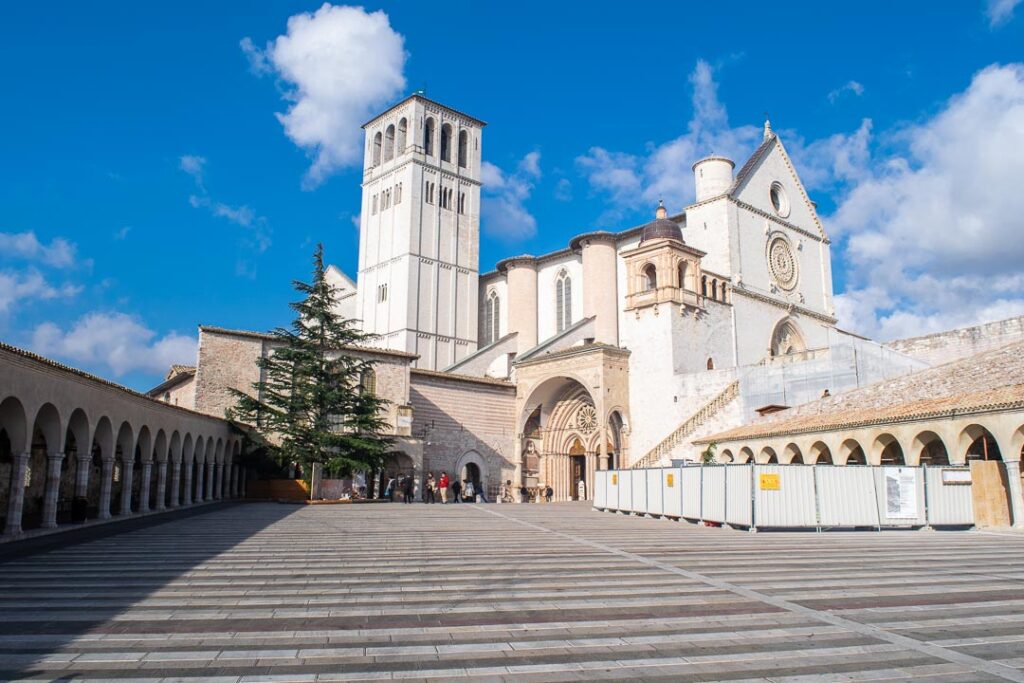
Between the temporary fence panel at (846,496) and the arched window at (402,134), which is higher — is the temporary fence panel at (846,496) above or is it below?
below

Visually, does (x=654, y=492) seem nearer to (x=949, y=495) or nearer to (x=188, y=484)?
(x=949, y=495)

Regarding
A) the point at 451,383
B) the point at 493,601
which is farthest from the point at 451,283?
the point at 493,601

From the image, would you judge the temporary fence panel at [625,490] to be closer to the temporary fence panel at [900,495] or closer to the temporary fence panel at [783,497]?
the temporary fence panel at [783,497]

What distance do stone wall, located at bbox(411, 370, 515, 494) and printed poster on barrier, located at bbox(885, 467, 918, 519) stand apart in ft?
68.8

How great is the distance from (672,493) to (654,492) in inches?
44.7

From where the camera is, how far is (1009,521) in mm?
17016

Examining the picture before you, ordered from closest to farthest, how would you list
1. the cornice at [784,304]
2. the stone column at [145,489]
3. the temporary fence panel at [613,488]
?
the stone column at [145,489] < the temporary fence panel at [613,488] < the cornice at [784,304]

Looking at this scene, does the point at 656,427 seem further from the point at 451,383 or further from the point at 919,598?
the point at 919,598

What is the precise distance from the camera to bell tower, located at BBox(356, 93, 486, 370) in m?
48.5

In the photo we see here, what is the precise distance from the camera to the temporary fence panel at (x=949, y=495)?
16.5m

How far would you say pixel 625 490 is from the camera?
2175 centimetres

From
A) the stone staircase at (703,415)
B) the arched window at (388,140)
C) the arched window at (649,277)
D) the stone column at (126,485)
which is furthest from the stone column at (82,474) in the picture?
the arched window at (388,140)

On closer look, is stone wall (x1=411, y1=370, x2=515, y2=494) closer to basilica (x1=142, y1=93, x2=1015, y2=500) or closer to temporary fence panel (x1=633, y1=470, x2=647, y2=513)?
basilica (x1=142, y1=93, x2=1015, y2=500)

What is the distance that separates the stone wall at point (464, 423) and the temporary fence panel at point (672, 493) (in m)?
16.2
